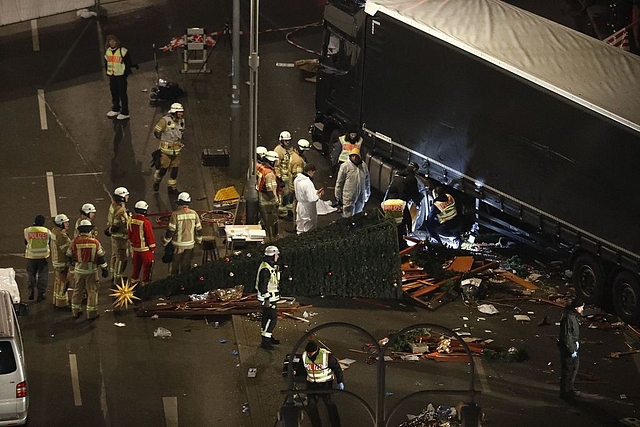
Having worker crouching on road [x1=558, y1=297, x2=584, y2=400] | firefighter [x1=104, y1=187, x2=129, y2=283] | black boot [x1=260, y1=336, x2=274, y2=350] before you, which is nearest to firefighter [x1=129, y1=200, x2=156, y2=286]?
firefighter [x1=104, y1=187, x2=129, y2=283]

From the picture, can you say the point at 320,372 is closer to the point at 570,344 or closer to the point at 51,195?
the point at 570,344

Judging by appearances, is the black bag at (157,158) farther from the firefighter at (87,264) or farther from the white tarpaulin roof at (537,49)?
the white tarpaulin roof at (537,49)

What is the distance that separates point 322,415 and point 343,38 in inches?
378

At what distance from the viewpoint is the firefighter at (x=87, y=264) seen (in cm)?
2092

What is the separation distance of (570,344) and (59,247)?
25.3 feet

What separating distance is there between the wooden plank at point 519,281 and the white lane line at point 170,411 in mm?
6591

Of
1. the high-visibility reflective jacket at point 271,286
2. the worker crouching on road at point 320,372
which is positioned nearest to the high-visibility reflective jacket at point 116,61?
the high-visibility reflective jacket at point 271,286

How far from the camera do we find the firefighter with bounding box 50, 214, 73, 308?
2119 centimetres

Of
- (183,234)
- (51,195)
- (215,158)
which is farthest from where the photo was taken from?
(215,158)

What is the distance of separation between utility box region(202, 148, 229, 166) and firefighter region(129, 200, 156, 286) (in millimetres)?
5250

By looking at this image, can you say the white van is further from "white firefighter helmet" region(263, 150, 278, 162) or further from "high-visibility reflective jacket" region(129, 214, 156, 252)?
"white firefighter helmet" region(263, 150, 278, 162)

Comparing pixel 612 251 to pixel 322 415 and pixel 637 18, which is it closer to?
pixel 322 415

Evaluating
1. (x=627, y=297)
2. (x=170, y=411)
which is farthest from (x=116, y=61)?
(x=627, y=297)

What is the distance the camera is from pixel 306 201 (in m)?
24.3
